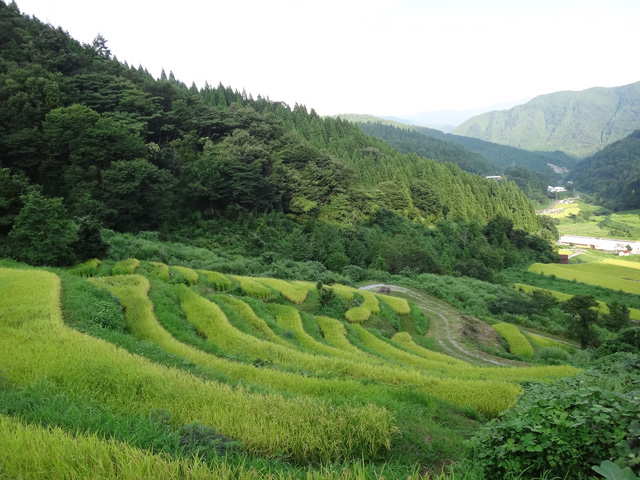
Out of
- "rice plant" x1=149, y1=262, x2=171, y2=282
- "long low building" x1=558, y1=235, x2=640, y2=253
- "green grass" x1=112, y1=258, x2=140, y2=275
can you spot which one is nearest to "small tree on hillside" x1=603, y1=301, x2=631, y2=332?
"rice plant" x1=149, y1=262, x2=171, y2=282

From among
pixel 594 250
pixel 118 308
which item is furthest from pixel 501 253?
pixel 118 308

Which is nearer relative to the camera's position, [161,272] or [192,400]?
[192,400]

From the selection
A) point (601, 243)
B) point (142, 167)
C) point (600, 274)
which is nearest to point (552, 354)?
point (142, 167)

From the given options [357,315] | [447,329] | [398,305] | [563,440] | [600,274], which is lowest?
[600,274]

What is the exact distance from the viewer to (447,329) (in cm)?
2080

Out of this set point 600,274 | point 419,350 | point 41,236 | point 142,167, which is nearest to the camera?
point 419,350

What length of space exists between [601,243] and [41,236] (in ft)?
403

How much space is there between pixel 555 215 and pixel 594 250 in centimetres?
5302

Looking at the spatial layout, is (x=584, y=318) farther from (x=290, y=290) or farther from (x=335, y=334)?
(x=290, y=290)

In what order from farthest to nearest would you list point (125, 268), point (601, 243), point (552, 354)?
point (601, 243) < point (552, 354) < point (125, 268)

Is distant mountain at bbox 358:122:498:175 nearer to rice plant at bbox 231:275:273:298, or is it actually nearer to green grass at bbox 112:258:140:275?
rice plant at bbox 231:275:273:298

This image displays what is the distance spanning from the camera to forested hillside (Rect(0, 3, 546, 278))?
28.0m

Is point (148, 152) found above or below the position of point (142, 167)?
above

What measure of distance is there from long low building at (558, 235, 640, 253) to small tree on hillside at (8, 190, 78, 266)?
11634cm
